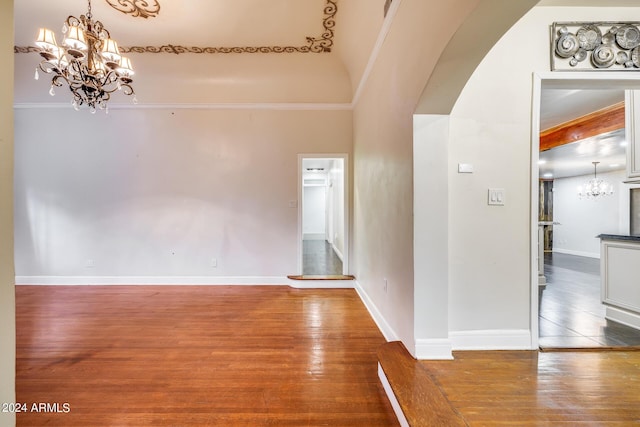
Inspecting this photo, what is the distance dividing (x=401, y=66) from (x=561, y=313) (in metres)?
3.20

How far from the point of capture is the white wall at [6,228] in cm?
89

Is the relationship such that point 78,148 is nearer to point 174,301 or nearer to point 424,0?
point 174,301

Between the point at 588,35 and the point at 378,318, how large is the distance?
10.3 feet

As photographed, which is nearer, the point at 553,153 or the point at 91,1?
the point at 91,1

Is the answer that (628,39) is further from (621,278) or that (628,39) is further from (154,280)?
(154,280)

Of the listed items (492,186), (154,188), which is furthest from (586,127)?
(154,188)

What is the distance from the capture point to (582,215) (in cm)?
802

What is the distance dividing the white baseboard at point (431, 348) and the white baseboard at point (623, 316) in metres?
2.19

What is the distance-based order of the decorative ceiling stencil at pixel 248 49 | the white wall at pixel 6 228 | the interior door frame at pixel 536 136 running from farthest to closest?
the decorative ceiling stencil at pixel 248 49
the interior door frame at pixel 536 136
the white wall at pixel 6 228

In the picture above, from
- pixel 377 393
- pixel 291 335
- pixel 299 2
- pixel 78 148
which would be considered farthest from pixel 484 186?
pixel 78 148

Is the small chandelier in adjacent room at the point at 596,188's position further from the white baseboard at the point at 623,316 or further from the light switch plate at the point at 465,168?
the light switch plate at the point at 465,168

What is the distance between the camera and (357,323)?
2.81m

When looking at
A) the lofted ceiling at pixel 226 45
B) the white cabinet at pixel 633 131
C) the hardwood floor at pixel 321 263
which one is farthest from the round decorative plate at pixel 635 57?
the hardwood floor at pixel 321 263

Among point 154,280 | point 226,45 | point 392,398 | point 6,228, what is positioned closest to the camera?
point 6,228
